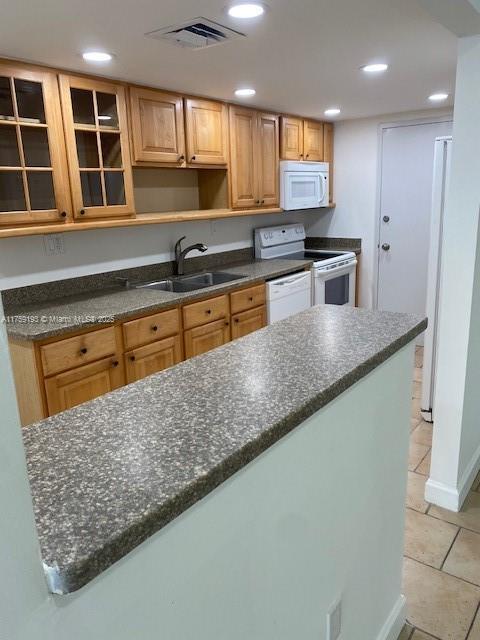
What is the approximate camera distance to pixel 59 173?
2613mm

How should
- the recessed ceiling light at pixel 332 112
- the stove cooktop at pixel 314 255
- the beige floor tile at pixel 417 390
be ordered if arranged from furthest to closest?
the stove cooktop at pixel 314 255, the recessed ceiling light at pixel 332 112, the beige floor tile at pixel 417 390

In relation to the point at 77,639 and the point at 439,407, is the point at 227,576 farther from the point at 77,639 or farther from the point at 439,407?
the point at 439,407

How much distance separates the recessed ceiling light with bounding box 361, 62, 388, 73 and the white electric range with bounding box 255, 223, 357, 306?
1.69 meters

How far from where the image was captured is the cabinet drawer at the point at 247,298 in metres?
3.43

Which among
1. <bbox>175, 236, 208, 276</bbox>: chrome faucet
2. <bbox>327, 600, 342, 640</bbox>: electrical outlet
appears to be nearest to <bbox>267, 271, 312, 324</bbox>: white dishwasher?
<bbox>175, 236, 208, 276</bbox>: chrome faucet

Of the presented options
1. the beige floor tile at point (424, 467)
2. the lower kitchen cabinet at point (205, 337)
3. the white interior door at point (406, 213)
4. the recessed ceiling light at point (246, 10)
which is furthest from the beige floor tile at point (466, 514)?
the white interior door at point (406, 213)

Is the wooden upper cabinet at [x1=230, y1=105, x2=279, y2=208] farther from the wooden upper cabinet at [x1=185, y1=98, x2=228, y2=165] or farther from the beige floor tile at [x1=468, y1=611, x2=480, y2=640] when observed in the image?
the beige floor tile at [x1=468, y1=611, x2=480, y2=640]

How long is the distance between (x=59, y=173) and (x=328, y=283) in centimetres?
261

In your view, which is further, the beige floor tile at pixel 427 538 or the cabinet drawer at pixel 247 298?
the cabinet drawer at pixel 247 298

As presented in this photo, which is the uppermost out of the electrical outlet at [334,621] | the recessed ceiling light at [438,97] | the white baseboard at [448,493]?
A: the recessed ceiling light at [438,97]

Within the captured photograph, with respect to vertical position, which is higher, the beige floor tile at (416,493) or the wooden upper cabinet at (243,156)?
the wooden upper cabinet at (243,156)

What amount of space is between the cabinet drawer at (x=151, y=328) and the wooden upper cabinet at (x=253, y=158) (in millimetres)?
1290

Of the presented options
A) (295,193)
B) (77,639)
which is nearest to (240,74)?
(295,193)

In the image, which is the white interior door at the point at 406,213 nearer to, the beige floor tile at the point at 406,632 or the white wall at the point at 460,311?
the white wall at the point at 460,311
